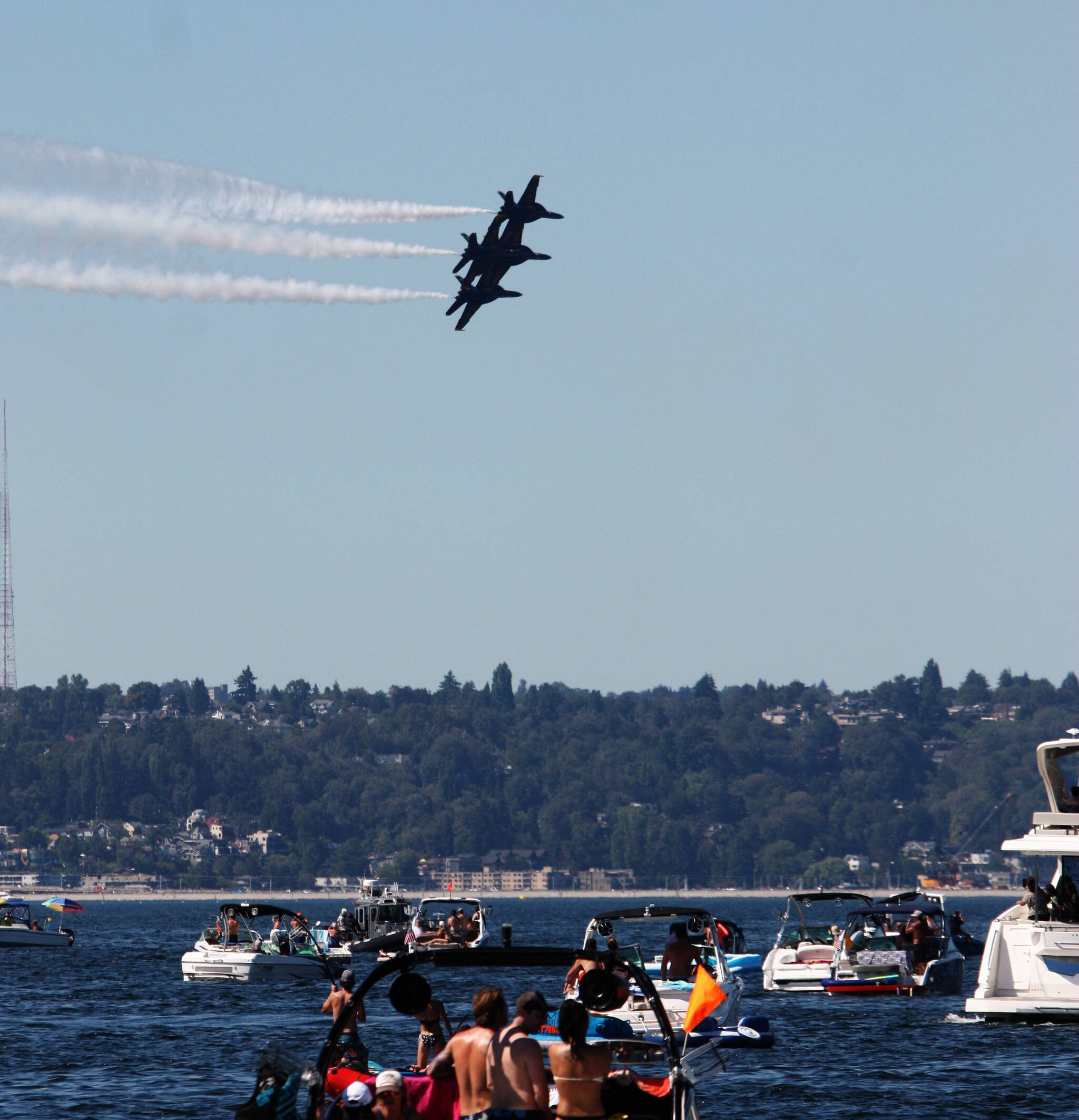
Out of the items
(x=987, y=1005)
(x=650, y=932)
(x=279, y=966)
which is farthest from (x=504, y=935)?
(x=650, y=932)

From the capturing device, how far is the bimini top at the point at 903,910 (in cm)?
5325

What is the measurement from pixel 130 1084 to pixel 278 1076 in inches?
729

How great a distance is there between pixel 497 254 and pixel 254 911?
26894 mm

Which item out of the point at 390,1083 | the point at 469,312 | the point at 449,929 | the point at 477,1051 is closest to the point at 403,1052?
the point at 390,1083

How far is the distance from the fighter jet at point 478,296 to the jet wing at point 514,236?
1574 millimetres

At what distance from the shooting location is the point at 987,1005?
37594 millimetres

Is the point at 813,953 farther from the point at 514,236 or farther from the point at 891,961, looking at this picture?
the point at 514,236

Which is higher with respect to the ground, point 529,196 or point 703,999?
point 529,196

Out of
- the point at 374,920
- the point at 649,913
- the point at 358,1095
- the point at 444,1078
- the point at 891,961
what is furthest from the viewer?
the point at 374,920

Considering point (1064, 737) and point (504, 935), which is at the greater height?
point (1064, 737)

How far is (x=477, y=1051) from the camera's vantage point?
1762cm

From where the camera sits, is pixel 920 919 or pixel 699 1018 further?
pixel 920 919

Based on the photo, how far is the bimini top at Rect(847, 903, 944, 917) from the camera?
175 ft

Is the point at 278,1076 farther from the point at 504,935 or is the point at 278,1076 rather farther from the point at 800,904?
the point at 800,904
